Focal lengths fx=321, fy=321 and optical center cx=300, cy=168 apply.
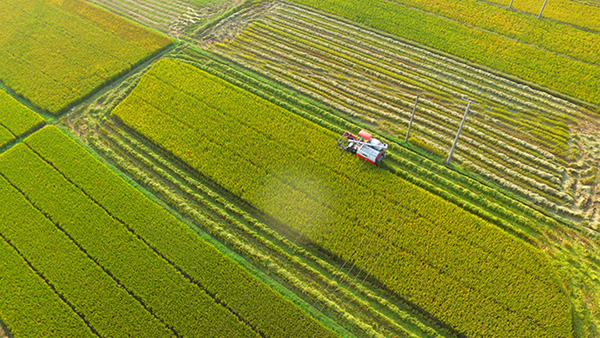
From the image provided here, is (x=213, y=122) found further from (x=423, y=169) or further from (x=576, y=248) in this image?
(x=576, y=248)

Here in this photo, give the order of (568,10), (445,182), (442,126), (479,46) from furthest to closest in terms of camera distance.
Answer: (568,10), (479,46), (442,126), (445,182)

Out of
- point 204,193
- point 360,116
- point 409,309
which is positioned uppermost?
point 360,116

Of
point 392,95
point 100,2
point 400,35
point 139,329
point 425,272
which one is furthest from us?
point 100,2

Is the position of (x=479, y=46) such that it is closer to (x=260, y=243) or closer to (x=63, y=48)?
(x=260, y=243)

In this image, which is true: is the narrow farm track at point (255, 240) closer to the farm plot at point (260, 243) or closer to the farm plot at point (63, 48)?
the farm plot at point (260, 243)

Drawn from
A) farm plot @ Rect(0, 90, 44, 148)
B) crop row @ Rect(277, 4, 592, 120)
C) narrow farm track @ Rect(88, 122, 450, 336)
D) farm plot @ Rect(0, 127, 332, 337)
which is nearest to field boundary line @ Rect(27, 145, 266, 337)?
farm plot @ Rect(0, 127, 332, 337)

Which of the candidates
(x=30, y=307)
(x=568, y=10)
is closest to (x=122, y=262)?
(x=30, y=307)

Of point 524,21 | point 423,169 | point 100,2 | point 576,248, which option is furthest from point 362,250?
point 100,2
